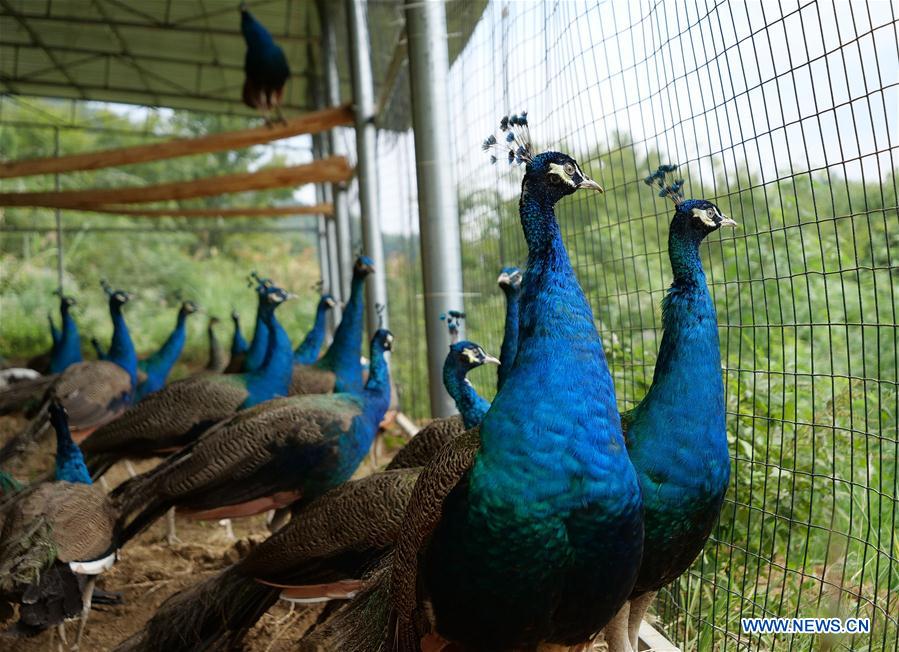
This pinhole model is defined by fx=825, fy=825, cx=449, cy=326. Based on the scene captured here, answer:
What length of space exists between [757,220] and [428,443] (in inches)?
58.5

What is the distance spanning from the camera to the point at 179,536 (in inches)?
190

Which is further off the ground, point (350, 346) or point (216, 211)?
point (216, 211)

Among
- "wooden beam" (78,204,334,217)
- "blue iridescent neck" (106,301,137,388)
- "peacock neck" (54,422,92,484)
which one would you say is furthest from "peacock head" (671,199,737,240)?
"wooden beam" (78,204,334,217)

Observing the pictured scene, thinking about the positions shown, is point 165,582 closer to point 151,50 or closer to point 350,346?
point 350,346

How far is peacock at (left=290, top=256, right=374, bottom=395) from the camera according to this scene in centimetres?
518

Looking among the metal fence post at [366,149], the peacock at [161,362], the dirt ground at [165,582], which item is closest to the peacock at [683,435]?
the dirt ground at [165,582]

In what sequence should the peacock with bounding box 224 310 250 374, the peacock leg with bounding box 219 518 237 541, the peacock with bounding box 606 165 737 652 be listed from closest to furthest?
the peacock with bounding box 606 165 737 652 → the peacock leg with bounding box 219 518 237 541 → the peacock with bounding box 224 310 250 374

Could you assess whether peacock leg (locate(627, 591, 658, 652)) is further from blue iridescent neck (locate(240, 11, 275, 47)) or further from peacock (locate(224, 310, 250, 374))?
blue iridescent neck (locate(240, 11, 275, 47))

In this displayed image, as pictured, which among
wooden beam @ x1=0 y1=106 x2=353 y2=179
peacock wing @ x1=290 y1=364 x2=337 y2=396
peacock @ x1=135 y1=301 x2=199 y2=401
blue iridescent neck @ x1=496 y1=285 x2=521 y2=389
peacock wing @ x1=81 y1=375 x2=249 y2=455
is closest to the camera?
blue iridescent neck @ x1=496 y1=285 x2=521 y2=389

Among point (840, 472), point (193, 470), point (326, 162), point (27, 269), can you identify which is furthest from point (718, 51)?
point (27, 269)

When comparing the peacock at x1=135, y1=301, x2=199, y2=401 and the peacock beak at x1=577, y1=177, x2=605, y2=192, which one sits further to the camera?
the peacock at x1=135, y1=301, x2=199, y2=401

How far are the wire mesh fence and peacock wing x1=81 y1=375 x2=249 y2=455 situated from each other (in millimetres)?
1575

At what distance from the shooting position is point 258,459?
138 inches

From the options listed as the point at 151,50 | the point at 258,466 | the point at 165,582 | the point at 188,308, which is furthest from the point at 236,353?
the point at 151,50
